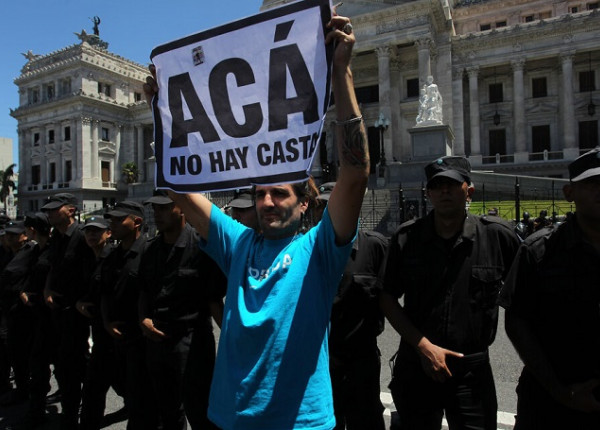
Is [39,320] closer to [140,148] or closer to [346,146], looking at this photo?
[346,146]

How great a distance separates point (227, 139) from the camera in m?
2.28

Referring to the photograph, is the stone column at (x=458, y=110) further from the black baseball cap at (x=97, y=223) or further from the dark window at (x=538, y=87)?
the black baseball cap at (x=97, y=223)

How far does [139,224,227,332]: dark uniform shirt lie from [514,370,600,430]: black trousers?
7.20 feet

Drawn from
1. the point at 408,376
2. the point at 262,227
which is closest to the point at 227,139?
the point at 262,227

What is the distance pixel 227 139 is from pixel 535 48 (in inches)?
1511

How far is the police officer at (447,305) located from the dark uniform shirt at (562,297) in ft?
1.10

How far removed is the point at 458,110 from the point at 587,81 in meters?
9.86

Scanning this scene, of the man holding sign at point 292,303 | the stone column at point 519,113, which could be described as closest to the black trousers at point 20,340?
the man holding sign at point 292,303

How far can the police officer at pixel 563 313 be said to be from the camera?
2264 millimetres

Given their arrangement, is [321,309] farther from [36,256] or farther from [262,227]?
[36,256]

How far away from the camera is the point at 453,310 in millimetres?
2783

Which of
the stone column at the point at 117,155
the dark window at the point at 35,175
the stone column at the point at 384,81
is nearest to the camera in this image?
the stone column at the point at 384,81

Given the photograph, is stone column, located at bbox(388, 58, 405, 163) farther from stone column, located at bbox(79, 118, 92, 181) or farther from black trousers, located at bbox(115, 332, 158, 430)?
black trousers, located at bbox(115, 332, 158, 430)

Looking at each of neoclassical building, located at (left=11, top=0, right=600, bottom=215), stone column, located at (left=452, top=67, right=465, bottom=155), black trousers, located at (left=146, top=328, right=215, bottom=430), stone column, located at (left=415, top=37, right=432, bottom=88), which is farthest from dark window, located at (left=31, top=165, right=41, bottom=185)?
black trousers, located at (left=146, top=328, right=215, bottom=430)
